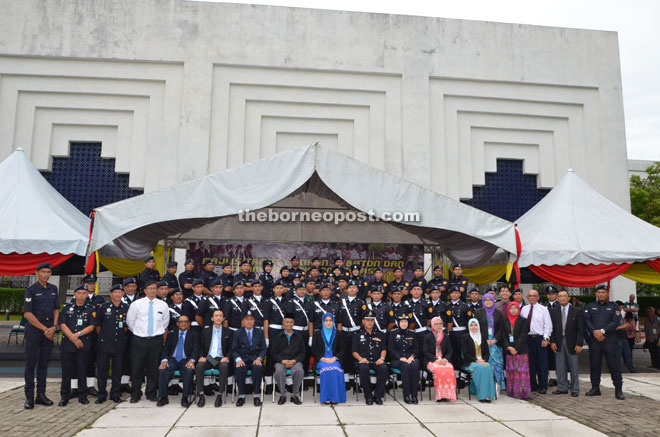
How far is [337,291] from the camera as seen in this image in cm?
938

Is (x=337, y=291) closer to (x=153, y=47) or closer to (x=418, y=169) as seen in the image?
(x=418, y=169)

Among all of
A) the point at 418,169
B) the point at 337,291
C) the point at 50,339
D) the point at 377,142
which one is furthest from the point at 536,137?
the point at 50,339

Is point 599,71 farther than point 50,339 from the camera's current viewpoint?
Yes

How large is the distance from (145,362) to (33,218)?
4775 millimetres

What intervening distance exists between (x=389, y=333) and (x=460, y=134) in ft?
34.2

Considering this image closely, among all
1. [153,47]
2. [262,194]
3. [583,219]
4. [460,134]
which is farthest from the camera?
[460,134]

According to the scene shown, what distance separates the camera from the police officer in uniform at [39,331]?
6934 mm

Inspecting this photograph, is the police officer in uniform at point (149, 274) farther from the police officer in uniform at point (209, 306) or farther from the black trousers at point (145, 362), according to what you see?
the black trousers at point (145, 362)

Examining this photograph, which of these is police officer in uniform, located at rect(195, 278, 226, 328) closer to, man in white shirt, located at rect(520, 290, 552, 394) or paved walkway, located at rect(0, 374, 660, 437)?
paved walkway, located at rect(0, 374, 660, 437)

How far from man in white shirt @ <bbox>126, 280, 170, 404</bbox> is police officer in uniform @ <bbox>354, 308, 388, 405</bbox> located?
316 cm

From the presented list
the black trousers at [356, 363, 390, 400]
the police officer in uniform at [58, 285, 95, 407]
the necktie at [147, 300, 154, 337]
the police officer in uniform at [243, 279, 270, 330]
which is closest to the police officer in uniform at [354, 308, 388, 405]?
the black trousers at [356, 363, 390, 400]

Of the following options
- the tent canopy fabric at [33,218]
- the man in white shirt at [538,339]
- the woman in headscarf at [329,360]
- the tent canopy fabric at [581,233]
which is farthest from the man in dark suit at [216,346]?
the tent canopy fabric at [581,233]

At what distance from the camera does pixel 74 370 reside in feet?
24.1

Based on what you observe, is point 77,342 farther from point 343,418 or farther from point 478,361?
point 478,361
